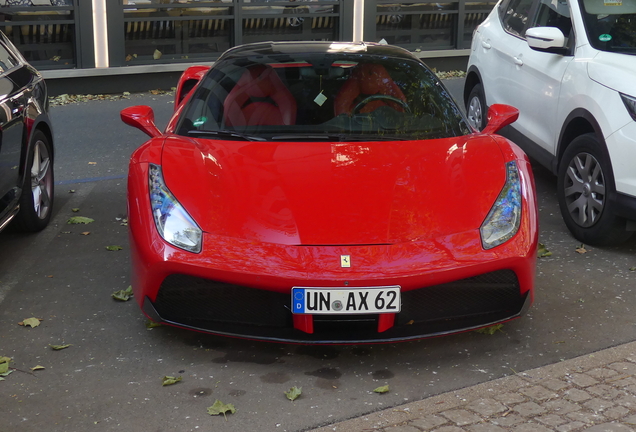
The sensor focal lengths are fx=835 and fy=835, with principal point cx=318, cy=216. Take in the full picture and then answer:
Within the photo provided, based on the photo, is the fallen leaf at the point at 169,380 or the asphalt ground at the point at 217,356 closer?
the asphalt ground at the point at 217,356

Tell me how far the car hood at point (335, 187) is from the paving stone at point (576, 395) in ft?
2.80

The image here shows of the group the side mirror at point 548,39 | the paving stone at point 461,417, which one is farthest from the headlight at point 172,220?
the side mirror at point 548,39

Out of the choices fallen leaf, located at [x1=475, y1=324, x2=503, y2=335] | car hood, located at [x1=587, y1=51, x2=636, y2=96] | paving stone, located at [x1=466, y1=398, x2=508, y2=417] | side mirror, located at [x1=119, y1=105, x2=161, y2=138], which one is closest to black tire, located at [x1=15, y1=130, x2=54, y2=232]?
side mirror, located at [x1=119, y1=105, x2=161, y2=138]

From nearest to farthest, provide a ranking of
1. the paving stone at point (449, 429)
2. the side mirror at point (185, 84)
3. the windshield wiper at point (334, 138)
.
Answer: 1. the paving stone at point (449, 429)
2. the windshield wiper at point (334, 138)
3. the side mirror at point (185, 84)

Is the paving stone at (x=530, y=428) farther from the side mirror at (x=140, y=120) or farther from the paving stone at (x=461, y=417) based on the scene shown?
the side mirror at (x=140, y=120)

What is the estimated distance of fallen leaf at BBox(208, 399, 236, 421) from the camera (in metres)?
3.46

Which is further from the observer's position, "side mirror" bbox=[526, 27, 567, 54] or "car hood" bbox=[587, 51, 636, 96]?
"side mirror" bbox=[526, 27, 567, 54]

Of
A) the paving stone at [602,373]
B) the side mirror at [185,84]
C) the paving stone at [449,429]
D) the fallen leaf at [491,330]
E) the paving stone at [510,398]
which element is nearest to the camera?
the paving stone at [449,429]

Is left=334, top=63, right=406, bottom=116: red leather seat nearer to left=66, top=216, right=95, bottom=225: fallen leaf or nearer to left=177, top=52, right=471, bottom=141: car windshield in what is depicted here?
left=177, top=52, right=471, bottom=141: car windshield

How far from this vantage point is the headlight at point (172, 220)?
3.80 m

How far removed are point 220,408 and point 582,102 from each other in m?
3.45

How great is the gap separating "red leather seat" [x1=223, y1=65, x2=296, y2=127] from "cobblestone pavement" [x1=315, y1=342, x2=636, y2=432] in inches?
77.1

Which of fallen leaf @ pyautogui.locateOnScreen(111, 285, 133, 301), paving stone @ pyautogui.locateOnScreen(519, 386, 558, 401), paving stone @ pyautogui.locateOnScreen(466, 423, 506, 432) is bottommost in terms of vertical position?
fallen leaf @ pyautogui.locateOnScreen(111, 285, 133, 301)

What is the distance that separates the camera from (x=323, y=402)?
3.56m
